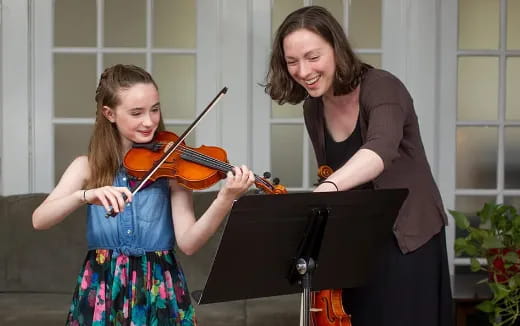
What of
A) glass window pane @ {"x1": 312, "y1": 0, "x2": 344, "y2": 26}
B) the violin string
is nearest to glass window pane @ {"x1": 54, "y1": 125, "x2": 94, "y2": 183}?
glass window pane @ {"x1": 312, "y1": 0, "x2": 344, "y2": 26}

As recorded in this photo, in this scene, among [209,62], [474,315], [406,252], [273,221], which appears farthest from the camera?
[209,62]

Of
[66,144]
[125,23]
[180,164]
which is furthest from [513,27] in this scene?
[180,164]

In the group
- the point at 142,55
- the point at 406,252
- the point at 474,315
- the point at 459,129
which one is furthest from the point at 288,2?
the point at 406,252

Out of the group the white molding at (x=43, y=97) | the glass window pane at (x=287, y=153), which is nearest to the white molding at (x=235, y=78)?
the glass window pane at (x=287, y=153)

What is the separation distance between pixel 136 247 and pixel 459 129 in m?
2.33

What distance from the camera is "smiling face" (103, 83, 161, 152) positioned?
218 cm

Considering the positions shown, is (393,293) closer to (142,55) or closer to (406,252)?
(406,252)

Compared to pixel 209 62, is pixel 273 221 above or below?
below

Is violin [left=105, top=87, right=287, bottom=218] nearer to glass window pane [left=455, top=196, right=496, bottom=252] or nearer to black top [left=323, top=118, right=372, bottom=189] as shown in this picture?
black top [left=323, top=118, right=372, bottom=189]

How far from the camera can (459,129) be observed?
422 cm

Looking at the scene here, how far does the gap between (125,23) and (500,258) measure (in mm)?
1840

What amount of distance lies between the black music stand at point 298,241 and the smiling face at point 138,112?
41 centimetres

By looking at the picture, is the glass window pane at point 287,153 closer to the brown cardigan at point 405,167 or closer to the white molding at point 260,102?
the white molding at point 260,102

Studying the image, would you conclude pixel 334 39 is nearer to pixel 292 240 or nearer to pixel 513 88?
pixel 292 240
